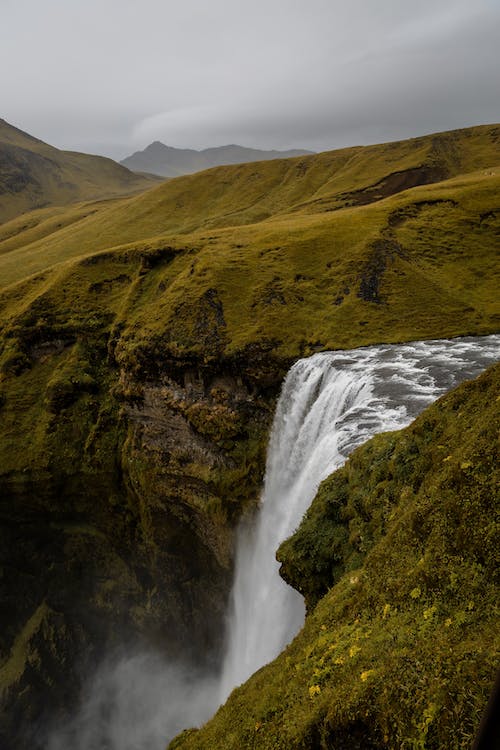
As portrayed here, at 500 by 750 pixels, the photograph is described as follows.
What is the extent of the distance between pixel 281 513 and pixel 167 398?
1999cm

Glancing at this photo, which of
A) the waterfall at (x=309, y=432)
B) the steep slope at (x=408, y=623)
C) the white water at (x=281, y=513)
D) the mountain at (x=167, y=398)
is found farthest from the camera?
the mountain at (x=167, y=398)

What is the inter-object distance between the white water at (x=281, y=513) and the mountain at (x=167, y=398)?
275 centimetres

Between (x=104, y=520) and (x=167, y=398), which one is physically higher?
(x=167, y=398)

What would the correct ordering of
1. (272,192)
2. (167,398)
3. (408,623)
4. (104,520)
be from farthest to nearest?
(272,192)
(104,520)
(167,398)
(408,623)

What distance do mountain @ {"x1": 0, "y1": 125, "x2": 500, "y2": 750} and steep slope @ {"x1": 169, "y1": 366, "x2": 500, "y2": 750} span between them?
26626 mm

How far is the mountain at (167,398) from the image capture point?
140ft

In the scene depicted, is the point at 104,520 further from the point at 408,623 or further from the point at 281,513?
the point at 408,623

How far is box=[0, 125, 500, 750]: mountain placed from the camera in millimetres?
42531

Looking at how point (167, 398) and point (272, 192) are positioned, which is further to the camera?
point (272, 192)

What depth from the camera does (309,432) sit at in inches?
1184

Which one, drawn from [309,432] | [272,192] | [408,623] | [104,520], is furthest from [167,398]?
[272,192]

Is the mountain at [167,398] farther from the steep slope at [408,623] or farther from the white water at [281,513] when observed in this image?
the steep slope at [408,623]

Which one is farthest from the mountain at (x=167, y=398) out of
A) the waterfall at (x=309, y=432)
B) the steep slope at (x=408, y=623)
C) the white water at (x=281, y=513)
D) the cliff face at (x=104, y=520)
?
the steep slope at (x=408, y=623)

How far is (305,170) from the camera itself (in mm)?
128125
